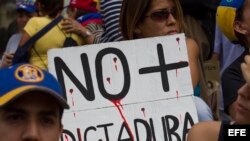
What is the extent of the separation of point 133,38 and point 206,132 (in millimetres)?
2062

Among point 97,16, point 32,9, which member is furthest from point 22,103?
point 32,9

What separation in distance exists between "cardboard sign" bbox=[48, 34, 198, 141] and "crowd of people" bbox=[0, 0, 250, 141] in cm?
19

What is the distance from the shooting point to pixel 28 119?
403 centimetres

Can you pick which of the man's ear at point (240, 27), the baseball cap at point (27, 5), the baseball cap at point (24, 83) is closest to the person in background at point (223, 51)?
the man's ear at point (240, 27)

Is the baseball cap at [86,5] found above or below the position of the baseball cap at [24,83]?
above

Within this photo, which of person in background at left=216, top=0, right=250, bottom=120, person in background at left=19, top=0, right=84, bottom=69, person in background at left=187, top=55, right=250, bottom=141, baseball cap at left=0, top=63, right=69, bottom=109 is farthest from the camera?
person in background at left=19, top=0, right=84, bottom=69

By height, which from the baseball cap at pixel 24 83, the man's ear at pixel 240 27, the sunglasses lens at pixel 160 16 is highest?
the sunglasses lens at pixel 160 16

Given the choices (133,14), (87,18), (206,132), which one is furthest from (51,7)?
(206,132)

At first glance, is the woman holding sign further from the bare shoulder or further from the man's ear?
the bare shoulder

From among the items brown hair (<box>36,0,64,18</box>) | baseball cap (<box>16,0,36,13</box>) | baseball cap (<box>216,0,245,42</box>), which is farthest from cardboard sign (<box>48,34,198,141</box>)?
baseball cap (<box>16,0,36,13</box>)

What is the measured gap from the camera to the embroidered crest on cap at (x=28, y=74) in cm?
407

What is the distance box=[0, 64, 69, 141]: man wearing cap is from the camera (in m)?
4.00

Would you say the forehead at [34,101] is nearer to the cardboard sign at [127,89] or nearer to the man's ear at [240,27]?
the cardboard sign at [127,89]

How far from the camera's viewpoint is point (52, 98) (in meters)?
4.09
